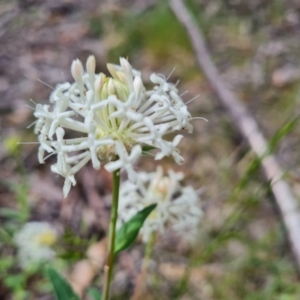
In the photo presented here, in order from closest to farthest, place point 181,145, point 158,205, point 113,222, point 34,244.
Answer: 1. point 113,222
2. point 158,205
3. point 34,244
4. point 181,145

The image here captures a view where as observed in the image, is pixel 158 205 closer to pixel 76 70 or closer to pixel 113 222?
pixel 113 222

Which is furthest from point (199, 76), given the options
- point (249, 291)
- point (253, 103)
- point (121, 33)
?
point (249, 291)

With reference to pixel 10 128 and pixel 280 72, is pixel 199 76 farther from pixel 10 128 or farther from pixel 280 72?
pixel 10 128

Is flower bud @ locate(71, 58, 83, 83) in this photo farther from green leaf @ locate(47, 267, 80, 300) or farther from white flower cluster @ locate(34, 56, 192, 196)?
green leaf @ locate(47, 267, 80, 300)

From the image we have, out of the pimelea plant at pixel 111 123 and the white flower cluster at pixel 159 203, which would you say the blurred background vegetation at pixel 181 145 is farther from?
the pimelea plant at pixel 111 123

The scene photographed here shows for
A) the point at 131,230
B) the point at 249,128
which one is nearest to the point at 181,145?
the point at 249,128

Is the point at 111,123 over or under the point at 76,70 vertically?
under
